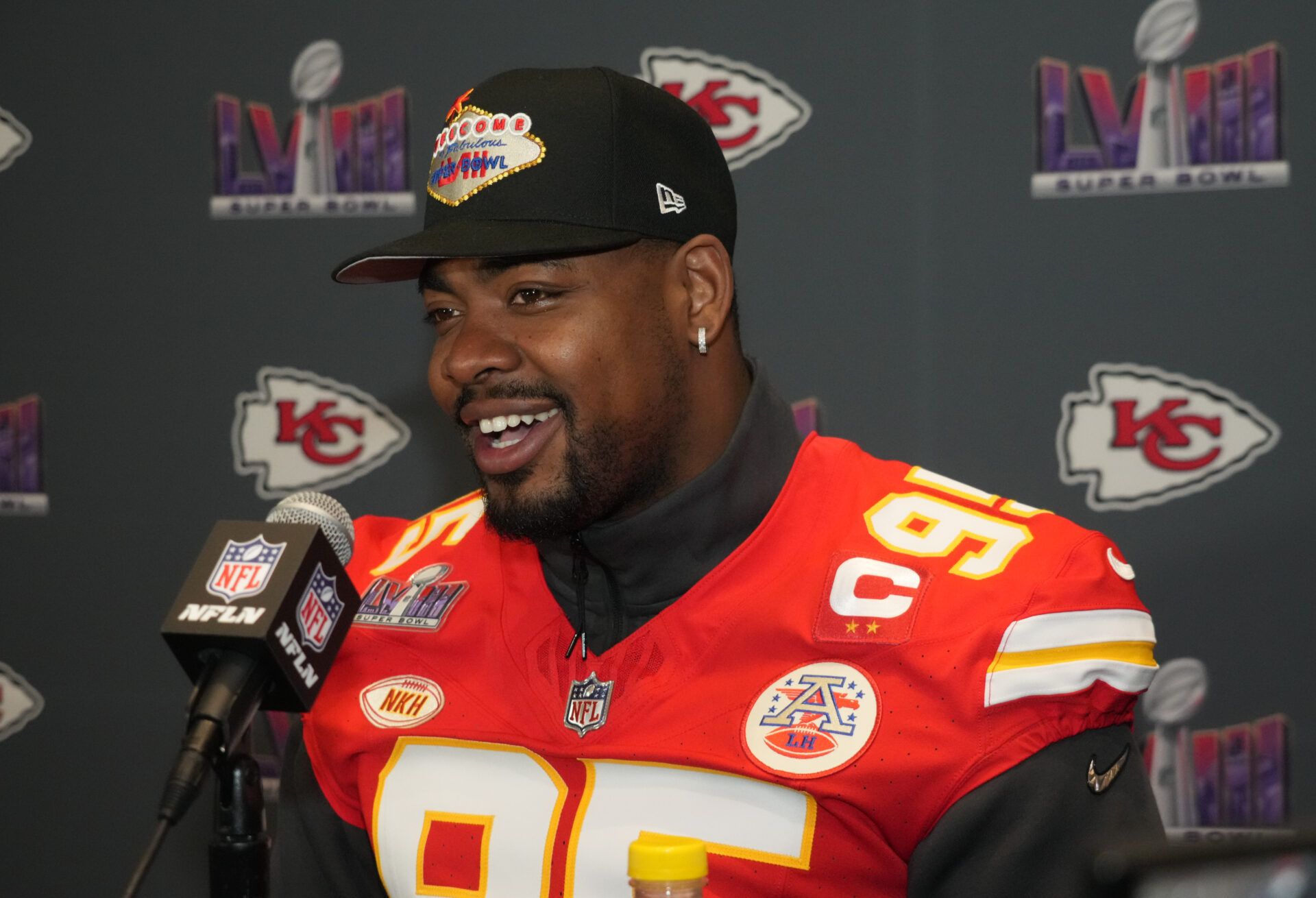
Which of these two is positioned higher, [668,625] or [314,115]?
[314,115]

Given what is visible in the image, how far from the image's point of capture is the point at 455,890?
4.26 ft

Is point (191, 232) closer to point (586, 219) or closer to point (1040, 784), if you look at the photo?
point (586, 219)

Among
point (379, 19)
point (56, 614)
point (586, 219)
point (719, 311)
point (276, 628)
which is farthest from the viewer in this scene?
point (56, 614)

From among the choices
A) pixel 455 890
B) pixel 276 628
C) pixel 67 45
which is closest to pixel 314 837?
pixel 455 890

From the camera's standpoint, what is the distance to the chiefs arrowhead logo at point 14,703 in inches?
90.6

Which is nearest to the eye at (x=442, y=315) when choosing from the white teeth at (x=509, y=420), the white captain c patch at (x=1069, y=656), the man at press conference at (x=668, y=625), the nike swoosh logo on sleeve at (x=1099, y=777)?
the man at press conference at (x=668, y=625)

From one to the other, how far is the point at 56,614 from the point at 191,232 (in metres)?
0.65

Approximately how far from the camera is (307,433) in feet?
7.22

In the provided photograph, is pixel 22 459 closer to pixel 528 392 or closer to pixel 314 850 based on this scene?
pixel 314 850

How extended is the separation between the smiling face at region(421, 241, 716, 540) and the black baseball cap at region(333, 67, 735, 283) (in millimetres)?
35

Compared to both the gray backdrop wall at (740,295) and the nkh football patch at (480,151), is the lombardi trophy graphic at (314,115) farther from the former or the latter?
the nkh football patch at (480,151)

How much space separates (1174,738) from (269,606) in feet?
4.45

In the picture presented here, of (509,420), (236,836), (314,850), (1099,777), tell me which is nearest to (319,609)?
(236,836)

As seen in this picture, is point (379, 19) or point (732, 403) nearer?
point (732, 403)
